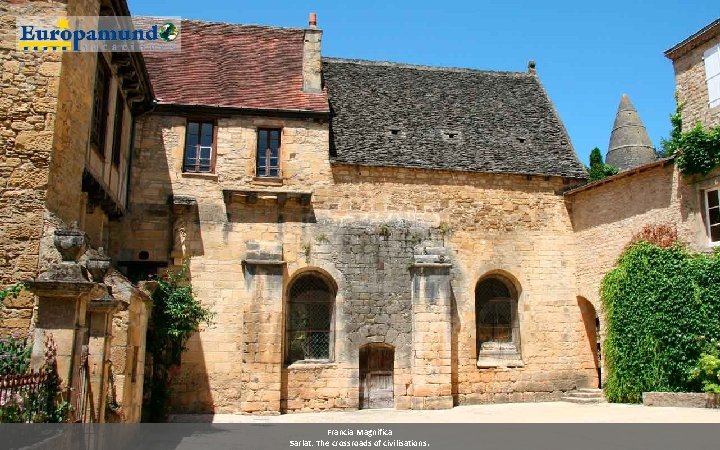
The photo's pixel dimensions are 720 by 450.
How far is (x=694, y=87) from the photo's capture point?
1349 cm

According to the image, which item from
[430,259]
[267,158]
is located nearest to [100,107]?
[267,158]

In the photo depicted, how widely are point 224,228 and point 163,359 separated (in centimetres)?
329

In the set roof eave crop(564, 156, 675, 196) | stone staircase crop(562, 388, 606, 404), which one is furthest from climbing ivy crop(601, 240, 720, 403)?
roof eave crop(564, 156, 675, 196)

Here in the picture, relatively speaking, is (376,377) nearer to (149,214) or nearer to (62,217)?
(149,214)

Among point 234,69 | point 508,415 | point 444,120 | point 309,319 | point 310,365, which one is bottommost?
point 508,415

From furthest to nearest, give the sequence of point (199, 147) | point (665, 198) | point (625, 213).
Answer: point (199, 147) → point (625, 213) → point (665, 198)

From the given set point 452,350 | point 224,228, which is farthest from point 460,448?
point 224,228

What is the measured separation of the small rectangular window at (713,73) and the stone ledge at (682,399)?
19.5 ft

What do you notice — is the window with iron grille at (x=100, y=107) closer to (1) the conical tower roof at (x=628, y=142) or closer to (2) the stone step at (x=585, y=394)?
(2) the stone step at (x=585, y=394)

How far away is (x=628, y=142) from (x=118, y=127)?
21.2 metres

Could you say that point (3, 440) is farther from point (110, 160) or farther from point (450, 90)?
point (450, 90)

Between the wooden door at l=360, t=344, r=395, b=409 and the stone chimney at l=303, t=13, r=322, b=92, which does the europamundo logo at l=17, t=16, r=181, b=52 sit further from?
the wooden door at l=360, t=344, r=395, b=409

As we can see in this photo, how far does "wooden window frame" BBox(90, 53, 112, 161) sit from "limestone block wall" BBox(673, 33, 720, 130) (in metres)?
12.1

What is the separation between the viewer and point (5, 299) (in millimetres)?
8289
